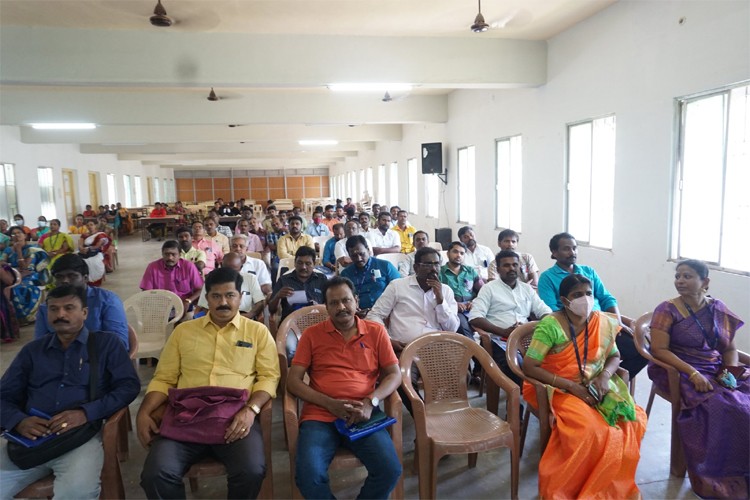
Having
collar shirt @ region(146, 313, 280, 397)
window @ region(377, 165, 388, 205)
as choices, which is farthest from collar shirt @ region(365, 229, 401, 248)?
window @ region(377, 165, 388, 205)

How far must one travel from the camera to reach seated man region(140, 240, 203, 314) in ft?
14.7

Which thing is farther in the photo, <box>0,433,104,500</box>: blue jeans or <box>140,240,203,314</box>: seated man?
<box>140,240,203,314</box>: seated man

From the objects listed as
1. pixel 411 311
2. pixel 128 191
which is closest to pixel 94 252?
pixel 411 311

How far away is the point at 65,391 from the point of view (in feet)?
7.58

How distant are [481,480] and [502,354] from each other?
2.79 feet

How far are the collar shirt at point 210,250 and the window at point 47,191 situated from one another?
372 inches

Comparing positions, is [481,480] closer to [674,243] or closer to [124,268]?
[674,243]

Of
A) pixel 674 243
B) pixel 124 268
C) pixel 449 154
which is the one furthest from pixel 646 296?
pixel 124 268

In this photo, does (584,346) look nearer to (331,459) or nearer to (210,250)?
(331,459)

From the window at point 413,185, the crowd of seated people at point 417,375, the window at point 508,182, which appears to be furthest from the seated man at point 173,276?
the window at point 413,185

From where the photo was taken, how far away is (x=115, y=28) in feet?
19.0

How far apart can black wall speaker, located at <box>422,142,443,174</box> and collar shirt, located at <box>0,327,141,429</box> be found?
8900 millimetres

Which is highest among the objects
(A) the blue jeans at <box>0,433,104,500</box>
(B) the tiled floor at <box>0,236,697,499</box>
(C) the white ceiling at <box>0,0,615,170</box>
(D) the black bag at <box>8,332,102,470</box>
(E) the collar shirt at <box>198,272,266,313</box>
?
(C) the white ceiling at <box>0,0,615,170</box>

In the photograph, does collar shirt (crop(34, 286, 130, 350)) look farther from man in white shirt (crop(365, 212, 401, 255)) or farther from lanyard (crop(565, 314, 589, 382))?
man in white shirt (crop(365, 212, 401, 255))
